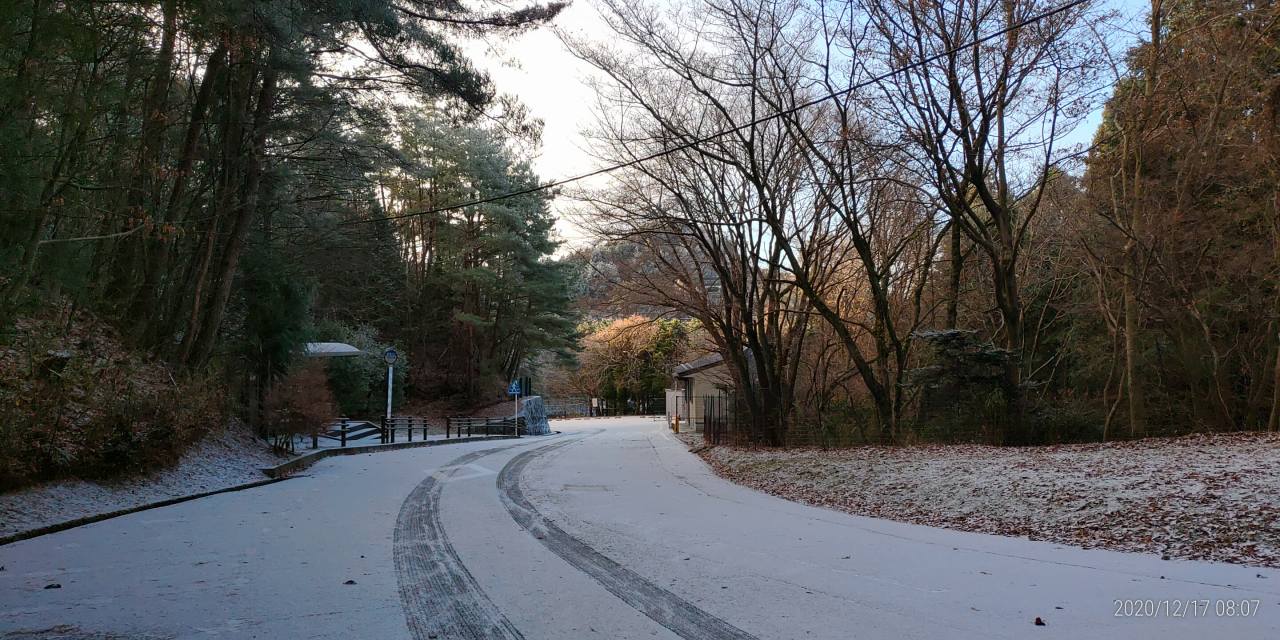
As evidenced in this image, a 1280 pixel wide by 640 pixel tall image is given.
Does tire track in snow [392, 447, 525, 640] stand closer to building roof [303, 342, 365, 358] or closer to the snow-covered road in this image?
the snow-covered road

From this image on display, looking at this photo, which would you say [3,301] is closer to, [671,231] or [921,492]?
[921,492]

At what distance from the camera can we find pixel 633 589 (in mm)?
5797

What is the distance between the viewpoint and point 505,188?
42281mm

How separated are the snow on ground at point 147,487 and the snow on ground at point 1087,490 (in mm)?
9597

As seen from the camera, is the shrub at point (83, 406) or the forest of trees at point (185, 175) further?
the shrub at point (83, 406)

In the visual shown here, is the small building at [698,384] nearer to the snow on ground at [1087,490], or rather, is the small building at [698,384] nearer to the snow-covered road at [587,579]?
the snow on ground at [1087,490]

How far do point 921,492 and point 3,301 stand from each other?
11152mm

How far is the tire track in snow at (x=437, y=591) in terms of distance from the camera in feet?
15.5

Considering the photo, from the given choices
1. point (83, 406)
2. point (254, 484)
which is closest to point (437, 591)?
point (83, 406)

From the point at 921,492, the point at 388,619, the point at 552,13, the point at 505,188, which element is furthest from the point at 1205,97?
the point at 505,188

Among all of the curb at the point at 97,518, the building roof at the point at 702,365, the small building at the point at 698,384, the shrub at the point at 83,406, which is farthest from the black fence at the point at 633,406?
the curb at the point at 97,518

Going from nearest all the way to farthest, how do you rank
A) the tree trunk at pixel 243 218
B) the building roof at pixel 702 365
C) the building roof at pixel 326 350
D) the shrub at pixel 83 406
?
the shrub at pixel 83 406
the tree trunk at pixel 243 218
the building roof at pixel 326 350
the building roof at pixel 702 365

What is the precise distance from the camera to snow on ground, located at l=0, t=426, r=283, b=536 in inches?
349

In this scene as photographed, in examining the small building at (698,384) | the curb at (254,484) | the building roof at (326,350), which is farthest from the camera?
the small building at (698,384)
